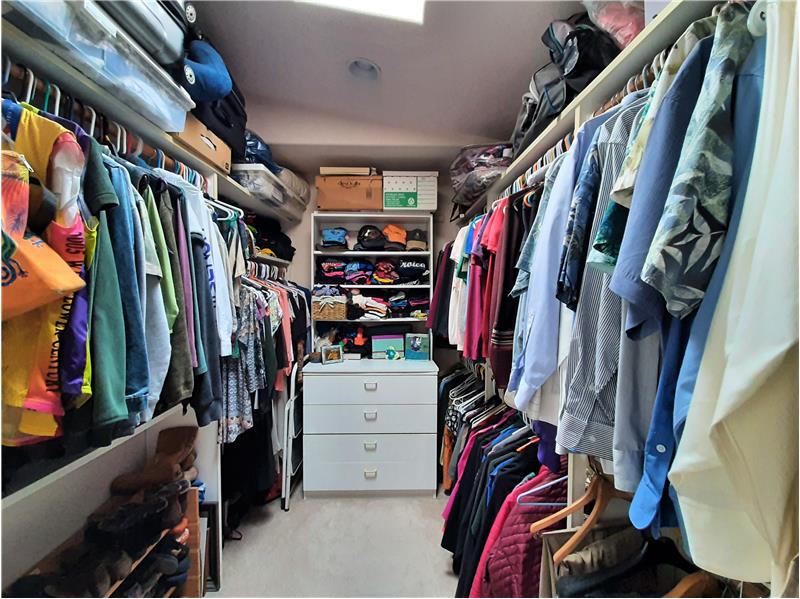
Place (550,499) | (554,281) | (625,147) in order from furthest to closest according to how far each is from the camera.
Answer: (550,499), (554,281), (625,147)

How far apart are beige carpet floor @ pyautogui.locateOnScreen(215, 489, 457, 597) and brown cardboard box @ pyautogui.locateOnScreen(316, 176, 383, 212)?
186 centimetres

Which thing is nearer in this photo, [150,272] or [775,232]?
[775,232]

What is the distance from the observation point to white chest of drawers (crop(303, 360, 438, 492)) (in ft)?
6.36

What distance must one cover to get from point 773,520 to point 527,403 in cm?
42

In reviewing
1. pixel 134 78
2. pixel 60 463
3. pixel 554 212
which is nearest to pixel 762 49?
pixel 554 212

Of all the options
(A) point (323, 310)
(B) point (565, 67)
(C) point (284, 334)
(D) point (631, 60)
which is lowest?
(C) point (284, 334)

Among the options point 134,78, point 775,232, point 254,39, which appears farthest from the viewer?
point 254,39

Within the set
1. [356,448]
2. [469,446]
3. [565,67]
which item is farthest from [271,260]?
[565,67]

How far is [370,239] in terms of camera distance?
229 cm

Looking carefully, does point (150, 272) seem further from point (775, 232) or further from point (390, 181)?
point (390, 181)

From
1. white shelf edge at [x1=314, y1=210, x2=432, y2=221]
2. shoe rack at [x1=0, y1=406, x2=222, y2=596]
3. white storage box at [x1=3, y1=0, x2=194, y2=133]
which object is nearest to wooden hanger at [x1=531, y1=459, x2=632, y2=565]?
shoe rack at [x1=0, y1=406, x2=222, y2=596]

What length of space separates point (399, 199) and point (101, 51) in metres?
1.60

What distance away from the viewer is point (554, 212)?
0.73 m

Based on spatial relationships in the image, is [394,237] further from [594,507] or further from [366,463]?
[594,507]
